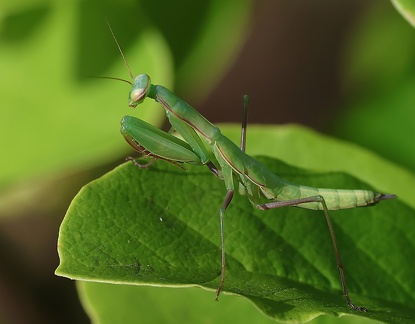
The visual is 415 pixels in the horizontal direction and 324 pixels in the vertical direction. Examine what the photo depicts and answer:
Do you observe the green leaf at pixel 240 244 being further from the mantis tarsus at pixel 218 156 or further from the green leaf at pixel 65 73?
the green leaf at pixel 65 73

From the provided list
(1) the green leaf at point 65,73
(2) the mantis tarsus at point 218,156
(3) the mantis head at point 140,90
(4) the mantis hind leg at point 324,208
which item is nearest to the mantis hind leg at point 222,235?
(2) the mantis tarsus at point 218,156

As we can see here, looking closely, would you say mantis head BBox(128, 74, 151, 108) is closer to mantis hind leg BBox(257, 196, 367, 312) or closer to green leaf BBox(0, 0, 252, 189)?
green leaf BBox(0, 0, 252, 189)

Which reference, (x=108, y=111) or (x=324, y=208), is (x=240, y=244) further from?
(x=108, y=111)

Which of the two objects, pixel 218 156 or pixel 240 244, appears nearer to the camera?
pixel 240 244

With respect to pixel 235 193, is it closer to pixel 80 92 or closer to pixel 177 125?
pixel 177 125

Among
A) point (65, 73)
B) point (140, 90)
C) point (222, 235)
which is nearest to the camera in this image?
point (222, 235)

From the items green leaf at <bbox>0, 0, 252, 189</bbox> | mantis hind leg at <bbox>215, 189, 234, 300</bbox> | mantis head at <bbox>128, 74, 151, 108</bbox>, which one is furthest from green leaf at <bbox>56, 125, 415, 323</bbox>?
green leaf at <bbox>0, 0, 252, 189</bbox>

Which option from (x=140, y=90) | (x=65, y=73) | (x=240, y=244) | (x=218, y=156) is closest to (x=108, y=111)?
(x=65, y=73)
